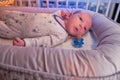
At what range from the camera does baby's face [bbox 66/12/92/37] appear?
→ 104 cm

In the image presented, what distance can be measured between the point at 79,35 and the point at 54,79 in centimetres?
48

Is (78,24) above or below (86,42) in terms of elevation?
above

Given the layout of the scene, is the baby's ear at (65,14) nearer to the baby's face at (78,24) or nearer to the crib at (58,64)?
the baby's face at (78,24)

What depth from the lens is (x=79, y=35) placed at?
1.08 metres

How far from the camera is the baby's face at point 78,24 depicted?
3.42 feet

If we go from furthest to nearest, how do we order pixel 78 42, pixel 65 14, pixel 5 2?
pixel 5 2 → pixel 65 14 → pixel 78 42

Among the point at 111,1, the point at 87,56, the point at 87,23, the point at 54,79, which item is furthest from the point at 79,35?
the point at 111,1

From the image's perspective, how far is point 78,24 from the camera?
3.42 feet

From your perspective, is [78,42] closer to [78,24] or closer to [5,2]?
[78,24]

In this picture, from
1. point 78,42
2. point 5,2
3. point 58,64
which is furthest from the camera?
point 5,2

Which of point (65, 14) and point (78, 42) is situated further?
point (65, 14)

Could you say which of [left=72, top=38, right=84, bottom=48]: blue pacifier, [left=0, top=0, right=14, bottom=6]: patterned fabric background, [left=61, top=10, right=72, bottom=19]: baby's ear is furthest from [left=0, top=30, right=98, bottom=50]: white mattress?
[left=0, top=0, right=14, bottom=6]: patterned fabric background

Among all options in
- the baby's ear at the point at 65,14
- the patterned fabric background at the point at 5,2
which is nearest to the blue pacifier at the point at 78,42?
the baby's ear at the point at 65,14

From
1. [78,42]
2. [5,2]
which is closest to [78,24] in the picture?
[78,42]
